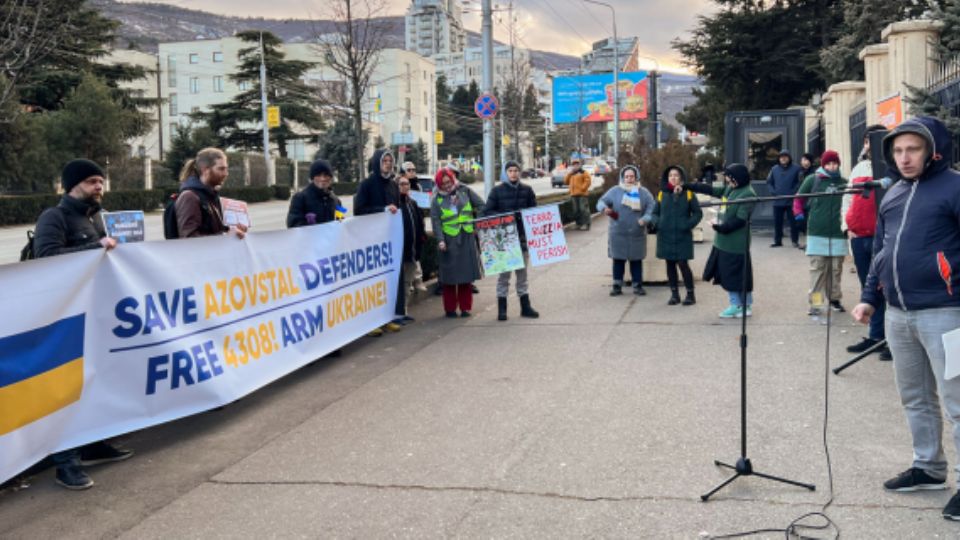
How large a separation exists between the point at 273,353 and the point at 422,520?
132 inches

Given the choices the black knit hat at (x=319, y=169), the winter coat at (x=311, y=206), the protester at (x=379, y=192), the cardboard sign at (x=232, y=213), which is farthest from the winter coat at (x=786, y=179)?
the cardboard sign at (x=232, y=213)

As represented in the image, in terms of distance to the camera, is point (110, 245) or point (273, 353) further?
point (273, 353)

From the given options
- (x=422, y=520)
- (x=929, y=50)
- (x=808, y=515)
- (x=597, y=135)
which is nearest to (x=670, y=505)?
(x=808, y=515)

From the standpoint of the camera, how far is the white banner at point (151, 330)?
5262 millimetres

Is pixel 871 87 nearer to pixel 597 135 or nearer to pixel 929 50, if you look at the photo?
pixel 929 50

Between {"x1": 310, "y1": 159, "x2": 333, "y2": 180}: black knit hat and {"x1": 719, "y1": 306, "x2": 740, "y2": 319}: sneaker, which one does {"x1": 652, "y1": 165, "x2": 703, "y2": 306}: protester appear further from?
{"x1": 310, "y1": 159, "x2": 333, "y2": 180}: black knit hat

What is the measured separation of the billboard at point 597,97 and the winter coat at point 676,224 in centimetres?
4584

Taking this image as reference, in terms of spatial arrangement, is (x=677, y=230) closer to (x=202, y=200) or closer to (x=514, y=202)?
(x=514, y=202)

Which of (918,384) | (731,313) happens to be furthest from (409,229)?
(918,384)

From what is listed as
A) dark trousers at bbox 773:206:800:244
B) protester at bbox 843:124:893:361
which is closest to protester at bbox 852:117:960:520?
protester at bbox 843:124:893:361

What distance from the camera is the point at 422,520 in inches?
184

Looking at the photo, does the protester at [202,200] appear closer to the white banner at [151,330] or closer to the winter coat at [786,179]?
the white banner at [151,330]

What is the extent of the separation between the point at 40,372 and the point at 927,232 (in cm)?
494

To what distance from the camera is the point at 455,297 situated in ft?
37.2
